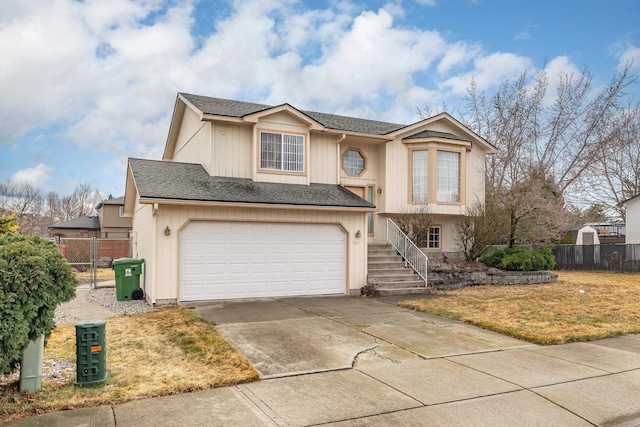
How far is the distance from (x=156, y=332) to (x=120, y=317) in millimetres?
2209

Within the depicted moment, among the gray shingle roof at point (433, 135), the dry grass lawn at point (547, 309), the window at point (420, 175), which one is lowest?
the dry grass lawn at point (547, 309)

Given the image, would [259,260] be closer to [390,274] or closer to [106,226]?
[390,274]

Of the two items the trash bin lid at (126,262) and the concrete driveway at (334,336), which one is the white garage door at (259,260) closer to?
the concrete driveway at (334,336)

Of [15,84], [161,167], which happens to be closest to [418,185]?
[161,167]

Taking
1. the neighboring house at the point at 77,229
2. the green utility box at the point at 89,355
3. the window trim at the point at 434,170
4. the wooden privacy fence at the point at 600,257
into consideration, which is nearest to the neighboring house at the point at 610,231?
the wooden privacy fence at the point at 600,257

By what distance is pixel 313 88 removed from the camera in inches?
1029

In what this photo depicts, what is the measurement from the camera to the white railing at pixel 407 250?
1477 centimetres

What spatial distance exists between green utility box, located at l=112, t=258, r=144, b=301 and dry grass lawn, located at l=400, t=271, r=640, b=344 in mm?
7362

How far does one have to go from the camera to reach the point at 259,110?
14.0 metres

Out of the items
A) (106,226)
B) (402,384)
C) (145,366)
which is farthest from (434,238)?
(106,226)

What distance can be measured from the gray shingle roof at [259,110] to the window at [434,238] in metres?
4.28

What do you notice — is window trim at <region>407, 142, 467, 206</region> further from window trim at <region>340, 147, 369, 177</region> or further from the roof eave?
the roof eave

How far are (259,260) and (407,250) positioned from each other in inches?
220

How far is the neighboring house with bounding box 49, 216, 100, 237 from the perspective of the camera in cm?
3120
